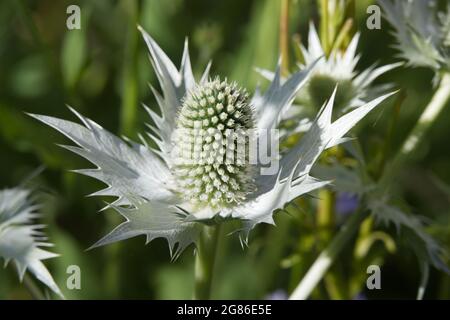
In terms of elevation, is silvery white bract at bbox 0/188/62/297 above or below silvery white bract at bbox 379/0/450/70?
below

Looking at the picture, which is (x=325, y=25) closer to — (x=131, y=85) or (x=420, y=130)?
(x=420, y=130)

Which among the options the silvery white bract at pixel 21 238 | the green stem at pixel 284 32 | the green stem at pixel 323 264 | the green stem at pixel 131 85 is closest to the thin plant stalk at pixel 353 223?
the green stem at pixel 323 264

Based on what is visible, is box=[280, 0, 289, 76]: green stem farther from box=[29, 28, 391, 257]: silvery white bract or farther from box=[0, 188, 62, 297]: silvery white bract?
box=[0, 188, 62, 297]: silvery white bract

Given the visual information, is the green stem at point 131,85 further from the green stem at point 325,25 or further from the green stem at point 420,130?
the green stem at point 420,130

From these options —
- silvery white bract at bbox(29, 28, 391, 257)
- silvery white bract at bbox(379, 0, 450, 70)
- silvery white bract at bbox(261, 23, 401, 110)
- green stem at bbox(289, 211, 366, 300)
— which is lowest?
green stem at bbox(289, 211, 366, 300)

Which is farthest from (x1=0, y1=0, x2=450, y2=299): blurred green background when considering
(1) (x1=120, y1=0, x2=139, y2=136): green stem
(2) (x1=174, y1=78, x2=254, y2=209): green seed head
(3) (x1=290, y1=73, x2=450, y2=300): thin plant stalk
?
(2) (x1=174, y1=78, x2=254, y2=209): green seed head

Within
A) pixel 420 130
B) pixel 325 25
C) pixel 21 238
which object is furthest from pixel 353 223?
pixel 21 238
